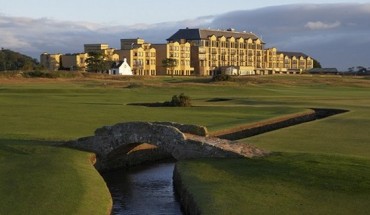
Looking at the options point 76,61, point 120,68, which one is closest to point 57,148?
point 120,68

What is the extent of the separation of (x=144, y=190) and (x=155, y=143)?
3.44 m

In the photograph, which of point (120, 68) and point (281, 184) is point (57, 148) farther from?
point (120, 68)

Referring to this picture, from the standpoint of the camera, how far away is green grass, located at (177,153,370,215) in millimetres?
18672

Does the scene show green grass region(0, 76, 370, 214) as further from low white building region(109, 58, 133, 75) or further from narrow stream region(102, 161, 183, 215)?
low white building region(109, 58, 133, 75)

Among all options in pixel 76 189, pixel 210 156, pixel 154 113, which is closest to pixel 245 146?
pixel 210 156

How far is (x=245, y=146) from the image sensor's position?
94.6 ft

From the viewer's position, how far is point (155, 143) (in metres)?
29.2

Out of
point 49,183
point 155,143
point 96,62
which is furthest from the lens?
point 96,62

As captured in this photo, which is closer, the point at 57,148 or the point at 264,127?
the point at 57,148

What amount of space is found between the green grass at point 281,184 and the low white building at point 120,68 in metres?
151

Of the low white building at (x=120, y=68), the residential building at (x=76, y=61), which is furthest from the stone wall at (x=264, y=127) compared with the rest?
the residential building at (x=76, y=61)

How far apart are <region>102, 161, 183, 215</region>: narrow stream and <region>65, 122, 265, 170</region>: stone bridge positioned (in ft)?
3.25

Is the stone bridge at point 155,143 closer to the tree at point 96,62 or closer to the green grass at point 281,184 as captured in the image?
the green grass at point 281,184

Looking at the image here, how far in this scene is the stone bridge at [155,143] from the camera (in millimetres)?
27859
